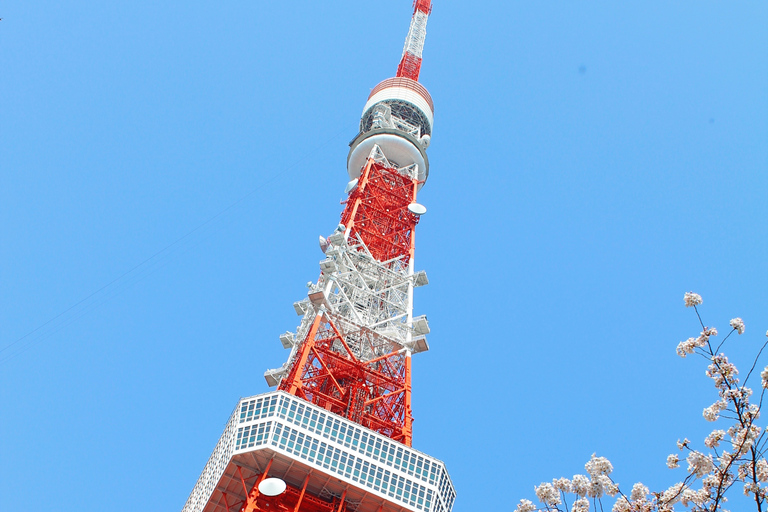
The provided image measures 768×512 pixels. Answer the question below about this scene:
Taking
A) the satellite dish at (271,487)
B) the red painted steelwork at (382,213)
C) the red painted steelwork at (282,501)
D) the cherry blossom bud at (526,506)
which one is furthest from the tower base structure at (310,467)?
the cherry blossom bud at (526,506)

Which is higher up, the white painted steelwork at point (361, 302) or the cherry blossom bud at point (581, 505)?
the white painted steelwork at point (361, 302)

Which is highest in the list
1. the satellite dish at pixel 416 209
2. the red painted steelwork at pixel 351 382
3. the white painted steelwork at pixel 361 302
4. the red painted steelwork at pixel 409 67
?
the red painted steelwork at pixel 409 67

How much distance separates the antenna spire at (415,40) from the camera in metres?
105

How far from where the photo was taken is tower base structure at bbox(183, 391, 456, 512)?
154 feet

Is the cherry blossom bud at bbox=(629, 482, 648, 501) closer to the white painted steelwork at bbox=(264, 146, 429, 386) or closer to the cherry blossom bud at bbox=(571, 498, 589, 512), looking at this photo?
the cherry blossom bud at bbox=(571, 498, 589, 512)

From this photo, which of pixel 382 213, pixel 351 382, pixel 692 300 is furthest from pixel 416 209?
pixel 692 300

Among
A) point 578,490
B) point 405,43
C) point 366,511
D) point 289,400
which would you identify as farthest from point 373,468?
point 405,43

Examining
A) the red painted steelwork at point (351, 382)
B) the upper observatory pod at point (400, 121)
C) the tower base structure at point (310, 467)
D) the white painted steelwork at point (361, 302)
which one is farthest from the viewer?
the upper observatory pod at point (400, 121)

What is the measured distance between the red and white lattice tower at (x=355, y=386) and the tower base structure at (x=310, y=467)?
0.07 metres

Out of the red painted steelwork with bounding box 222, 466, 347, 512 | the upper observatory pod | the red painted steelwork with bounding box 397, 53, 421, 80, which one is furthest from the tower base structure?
the red painted steelwork with bounding box 397, 53, 421, 80

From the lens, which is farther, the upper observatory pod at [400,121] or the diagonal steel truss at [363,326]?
the upper observatory pod at [400,121]

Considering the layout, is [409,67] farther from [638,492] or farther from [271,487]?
[638,492]

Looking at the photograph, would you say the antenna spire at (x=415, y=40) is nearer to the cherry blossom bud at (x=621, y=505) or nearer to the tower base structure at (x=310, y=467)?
the tower base structure at (x=310, y=467)

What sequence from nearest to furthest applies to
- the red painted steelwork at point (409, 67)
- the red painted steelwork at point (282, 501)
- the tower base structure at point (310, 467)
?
the red painted steelwork at point (282, 501)
the tower base structure at point (310, 467)
the red painted steelwork at point (409, 67)
